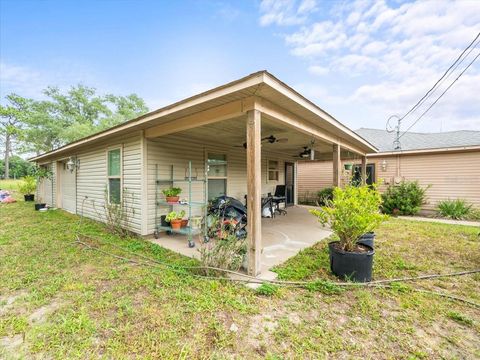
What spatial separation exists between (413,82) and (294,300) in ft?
39.4

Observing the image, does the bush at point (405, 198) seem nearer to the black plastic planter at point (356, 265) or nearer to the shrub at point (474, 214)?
the shrub at point (474, 214)

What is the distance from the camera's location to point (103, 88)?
26.8 m

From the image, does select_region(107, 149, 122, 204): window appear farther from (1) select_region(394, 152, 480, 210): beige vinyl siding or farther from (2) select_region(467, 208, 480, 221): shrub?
(2) select_region(467, 208, 480, 221): shrub

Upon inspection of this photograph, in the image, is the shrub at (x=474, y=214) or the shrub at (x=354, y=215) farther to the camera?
the shrub at (x=474, y=214)

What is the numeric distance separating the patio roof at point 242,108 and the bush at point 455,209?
237 inches

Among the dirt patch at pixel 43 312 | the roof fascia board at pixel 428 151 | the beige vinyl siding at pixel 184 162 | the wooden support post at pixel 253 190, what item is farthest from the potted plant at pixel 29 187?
the roof fascia board at pixel 428 151

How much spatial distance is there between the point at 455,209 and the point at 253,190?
8.77 metres

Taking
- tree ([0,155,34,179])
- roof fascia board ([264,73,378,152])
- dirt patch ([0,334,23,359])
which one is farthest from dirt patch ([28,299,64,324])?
tree ([0,155,34,179])

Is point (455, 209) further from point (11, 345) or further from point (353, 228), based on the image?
point (11, 345)

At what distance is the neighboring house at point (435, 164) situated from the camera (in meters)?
7.67

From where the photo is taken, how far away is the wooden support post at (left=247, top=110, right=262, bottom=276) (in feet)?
9.25

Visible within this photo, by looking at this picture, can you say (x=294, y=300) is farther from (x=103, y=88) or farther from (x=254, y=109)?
(x=103, y=88)

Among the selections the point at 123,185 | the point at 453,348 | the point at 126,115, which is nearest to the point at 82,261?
the point at 123,185

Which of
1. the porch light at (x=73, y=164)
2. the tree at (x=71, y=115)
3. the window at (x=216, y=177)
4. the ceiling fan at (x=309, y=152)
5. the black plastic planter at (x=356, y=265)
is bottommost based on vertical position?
the black plastic planter at (x=356, y=265)
